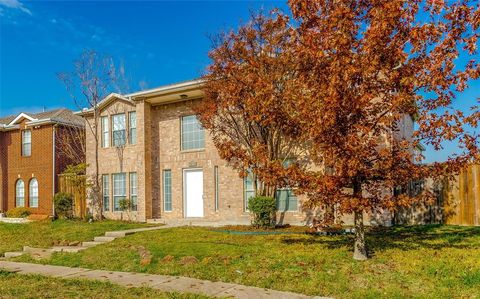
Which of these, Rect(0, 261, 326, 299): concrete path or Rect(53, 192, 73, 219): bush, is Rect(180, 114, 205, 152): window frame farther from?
Rect(0, 261, 326, 299): concrete path

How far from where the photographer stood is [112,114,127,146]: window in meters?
20.3

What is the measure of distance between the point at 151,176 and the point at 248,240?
8.65 metres

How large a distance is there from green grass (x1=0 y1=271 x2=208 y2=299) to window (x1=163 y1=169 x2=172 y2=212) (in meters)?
10.0

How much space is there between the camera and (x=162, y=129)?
63.9 feet

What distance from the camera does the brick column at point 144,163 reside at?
18969mm

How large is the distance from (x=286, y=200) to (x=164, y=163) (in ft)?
20.1

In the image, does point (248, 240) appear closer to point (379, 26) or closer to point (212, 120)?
point (212, 120)

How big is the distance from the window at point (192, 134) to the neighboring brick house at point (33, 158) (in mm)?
8155

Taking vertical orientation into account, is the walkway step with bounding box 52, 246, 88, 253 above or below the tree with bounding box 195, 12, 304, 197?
below

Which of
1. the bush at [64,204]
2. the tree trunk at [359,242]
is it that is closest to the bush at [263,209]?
the tree trunk at [359,242]

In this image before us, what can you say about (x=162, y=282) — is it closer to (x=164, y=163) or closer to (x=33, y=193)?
(x=164, y=163)

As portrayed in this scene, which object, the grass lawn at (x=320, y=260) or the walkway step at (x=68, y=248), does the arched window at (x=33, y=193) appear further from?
the grass lawn at (x=320, y=260)

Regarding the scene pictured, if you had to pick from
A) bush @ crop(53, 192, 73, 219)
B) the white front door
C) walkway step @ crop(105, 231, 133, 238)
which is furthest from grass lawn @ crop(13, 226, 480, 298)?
bush @ crop(53, 192, 73, 219)

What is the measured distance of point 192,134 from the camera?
1873 centimetres
